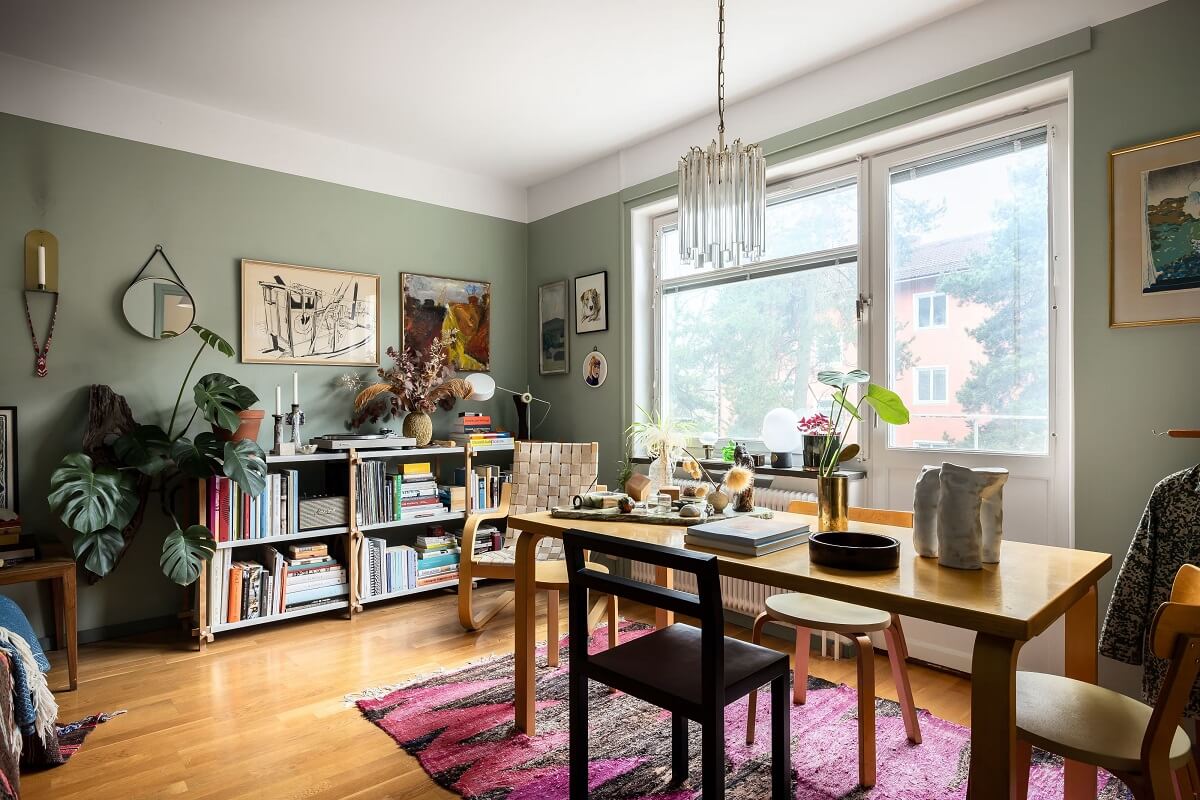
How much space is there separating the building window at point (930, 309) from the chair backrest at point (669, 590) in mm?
1940

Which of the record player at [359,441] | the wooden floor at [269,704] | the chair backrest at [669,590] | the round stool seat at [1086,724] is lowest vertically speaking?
the wooden floor at [269,704]

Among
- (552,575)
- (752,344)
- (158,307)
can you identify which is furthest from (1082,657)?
(158,307)

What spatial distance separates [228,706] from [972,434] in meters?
3.18

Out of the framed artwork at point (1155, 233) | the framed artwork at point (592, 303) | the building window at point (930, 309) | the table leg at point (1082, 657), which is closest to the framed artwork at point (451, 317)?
the framed artwork at point (592, 303)

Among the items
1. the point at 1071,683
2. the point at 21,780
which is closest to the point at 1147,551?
the point at 1071,683

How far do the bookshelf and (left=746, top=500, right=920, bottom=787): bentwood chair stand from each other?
2.29 meters

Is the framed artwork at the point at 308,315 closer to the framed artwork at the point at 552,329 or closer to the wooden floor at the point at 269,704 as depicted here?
the framed artwork at the point at 552,329

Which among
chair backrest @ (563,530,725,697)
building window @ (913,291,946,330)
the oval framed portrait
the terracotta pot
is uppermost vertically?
building window @ (913,291,946,330)

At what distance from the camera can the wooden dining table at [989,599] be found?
114 cm

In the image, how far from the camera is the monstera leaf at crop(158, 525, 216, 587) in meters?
2.94

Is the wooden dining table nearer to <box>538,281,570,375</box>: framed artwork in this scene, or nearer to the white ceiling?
the white ceiling

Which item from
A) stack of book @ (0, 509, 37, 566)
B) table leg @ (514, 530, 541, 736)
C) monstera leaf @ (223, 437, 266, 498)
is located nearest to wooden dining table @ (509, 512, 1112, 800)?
table leg @ (514, 530, 541, 736)

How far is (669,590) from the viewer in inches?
61.1

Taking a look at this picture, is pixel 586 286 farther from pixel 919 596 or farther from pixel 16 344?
pixel 919 596
